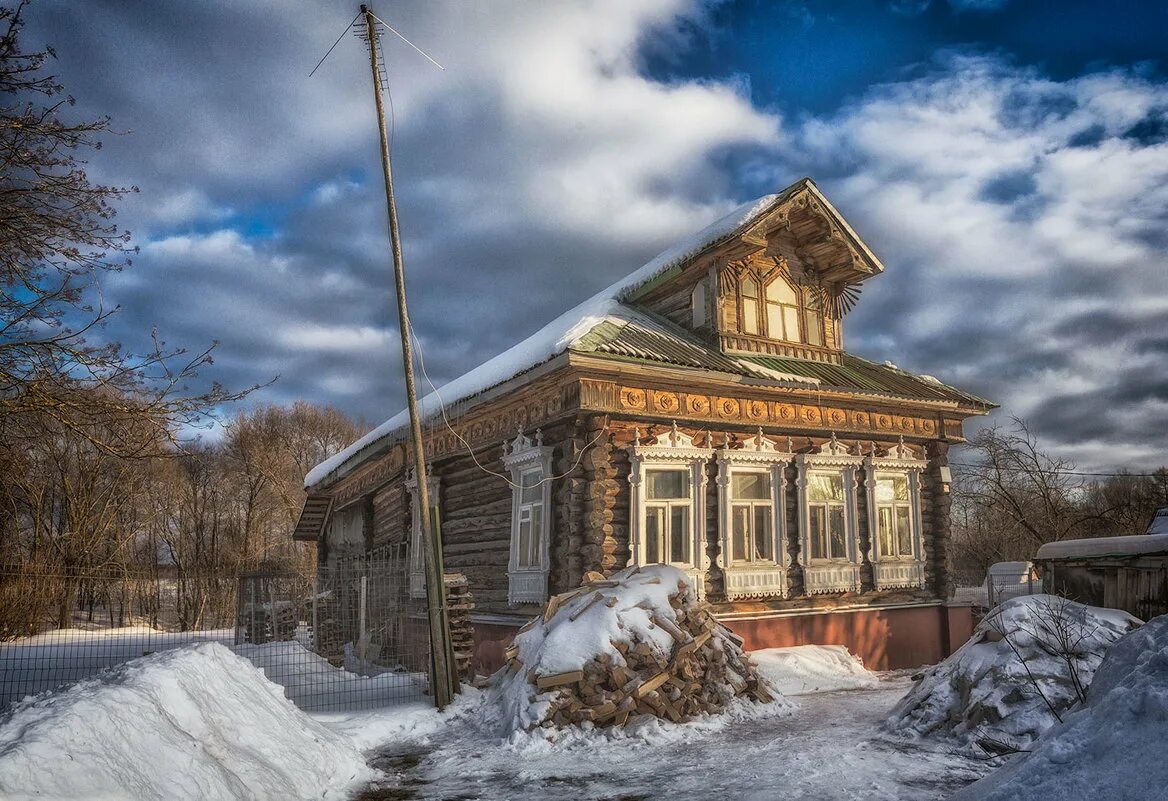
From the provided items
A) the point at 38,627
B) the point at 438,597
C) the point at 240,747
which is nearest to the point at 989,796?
the point at 240,747

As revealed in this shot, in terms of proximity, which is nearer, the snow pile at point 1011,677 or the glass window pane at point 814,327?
the snow pile at point 1011,677

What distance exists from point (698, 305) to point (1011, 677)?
866 centimetres

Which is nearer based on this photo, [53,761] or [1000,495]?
[53,761]

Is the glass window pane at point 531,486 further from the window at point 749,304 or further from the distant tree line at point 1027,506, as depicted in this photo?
the distant tree line at point 1027,506

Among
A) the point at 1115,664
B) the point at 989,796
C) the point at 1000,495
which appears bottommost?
the point at 989,796

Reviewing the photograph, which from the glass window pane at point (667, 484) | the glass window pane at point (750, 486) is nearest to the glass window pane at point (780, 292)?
the glass window pane at point (750, 486)

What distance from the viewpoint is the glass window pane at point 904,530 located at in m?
15.6

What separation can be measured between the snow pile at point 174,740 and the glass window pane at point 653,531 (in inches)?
224

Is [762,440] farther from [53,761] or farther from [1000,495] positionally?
[1000,495]

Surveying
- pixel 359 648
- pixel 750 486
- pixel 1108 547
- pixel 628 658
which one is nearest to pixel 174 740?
pixel 628 658

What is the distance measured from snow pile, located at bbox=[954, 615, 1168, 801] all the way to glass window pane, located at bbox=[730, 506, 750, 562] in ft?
29.7

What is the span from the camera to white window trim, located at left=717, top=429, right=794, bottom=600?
13188mm

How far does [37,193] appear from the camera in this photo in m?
7.57

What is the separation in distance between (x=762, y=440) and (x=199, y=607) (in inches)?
1328
